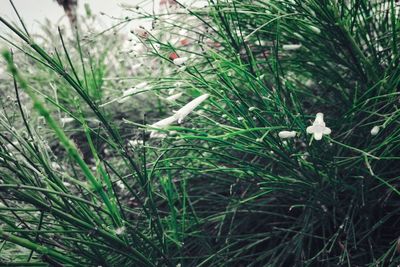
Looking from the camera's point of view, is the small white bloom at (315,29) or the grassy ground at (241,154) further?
the small white bloom at (315,29)

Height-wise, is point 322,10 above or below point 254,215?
above

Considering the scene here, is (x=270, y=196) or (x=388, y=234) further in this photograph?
(x=270, y=196)

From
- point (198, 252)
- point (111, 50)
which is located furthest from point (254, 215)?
point (111, 50)

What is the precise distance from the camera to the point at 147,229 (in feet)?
3.51

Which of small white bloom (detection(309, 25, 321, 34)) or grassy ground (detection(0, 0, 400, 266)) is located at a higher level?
small white bloom (detection(309, 25, 321, 34))

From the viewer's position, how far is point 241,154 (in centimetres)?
133

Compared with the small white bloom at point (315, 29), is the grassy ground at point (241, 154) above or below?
below

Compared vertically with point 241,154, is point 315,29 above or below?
above

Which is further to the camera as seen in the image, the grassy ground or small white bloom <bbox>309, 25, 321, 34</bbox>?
small white bloom <bbox>309, 25, 321, 34</bbox>

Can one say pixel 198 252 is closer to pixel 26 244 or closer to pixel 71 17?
pixel 26 244

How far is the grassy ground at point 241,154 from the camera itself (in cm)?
70

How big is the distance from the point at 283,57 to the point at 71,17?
3.31 meters

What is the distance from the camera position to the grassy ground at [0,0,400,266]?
0.70m

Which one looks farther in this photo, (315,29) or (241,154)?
(241,154)
